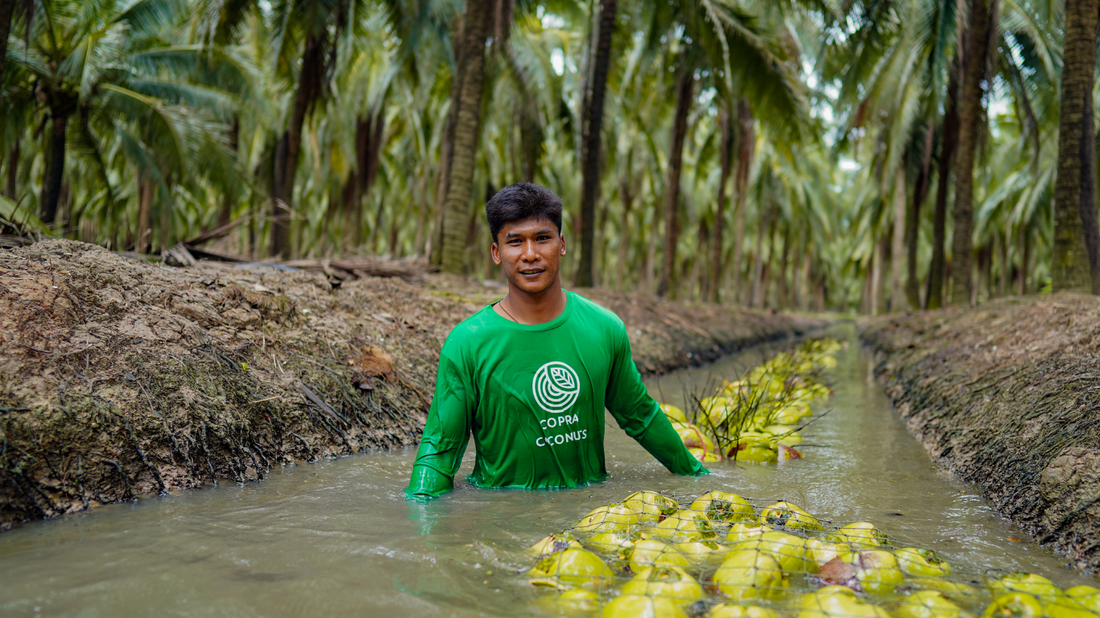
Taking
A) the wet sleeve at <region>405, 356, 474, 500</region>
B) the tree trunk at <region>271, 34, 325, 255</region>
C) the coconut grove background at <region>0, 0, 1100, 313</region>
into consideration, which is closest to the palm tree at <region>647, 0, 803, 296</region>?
the coconut grove background at <region>0, 0, 1100, 313</region>

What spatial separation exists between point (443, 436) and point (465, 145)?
23.2 ft

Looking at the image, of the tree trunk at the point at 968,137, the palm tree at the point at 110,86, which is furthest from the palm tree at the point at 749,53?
the palm tree at the point at 110,86

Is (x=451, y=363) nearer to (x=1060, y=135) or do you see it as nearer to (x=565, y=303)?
(x=565, y=303)

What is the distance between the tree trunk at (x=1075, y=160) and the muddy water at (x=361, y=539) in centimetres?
722

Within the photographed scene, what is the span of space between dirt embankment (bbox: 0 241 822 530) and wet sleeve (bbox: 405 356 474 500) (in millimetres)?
981

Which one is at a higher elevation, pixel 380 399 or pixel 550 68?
pixel 550 68

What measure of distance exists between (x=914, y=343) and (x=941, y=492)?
22.2 feet

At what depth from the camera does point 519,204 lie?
293cm

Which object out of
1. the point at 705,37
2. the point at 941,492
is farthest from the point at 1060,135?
the point at 941,492

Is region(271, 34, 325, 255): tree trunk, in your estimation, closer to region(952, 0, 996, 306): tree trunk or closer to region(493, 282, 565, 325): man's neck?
region(493, 282, 565, 325): man's neck

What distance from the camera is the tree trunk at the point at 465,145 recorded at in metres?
9.32

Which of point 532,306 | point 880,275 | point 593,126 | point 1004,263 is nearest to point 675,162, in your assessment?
point 593,126

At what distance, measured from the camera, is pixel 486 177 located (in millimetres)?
25969

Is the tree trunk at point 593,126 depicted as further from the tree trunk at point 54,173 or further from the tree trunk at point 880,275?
the tree trunk at point 880,275
